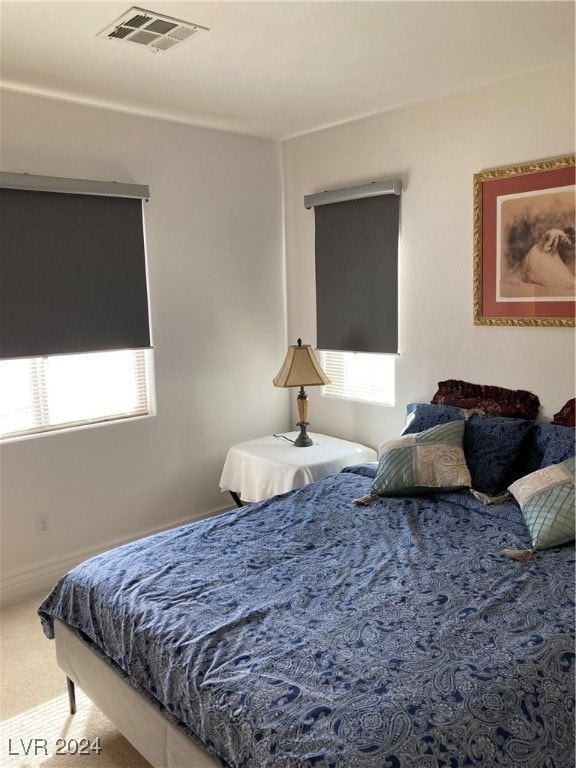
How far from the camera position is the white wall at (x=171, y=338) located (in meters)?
3.38

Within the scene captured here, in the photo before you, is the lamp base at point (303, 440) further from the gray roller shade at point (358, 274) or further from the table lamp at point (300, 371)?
the gray roller shade at point (358, 274)

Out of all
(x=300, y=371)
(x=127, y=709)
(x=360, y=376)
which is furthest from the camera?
(x=360, y=376)

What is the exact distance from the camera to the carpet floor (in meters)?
2.25

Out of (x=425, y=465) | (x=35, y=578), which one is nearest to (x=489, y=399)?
(x=425, y=465)

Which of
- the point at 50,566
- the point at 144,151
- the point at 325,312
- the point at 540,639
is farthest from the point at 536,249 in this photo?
the point at 50,566

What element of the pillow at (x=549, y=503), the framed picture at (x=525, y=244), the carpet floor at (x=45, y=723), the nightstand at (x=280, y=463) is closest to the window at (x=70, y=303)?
the nightstand at (x=280, y=463)

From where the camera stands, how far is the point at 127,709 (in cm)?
205

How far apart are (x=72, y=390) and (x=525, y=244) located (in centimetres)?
252

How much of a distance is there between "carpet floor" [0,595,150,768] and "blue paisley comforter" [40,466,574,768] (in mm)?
355

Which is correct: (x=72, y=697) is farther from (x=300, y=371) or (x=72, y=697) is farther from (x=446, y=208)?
(x=446, y=208)

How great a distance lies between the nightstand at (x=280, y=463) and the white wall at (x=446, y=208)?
26cm

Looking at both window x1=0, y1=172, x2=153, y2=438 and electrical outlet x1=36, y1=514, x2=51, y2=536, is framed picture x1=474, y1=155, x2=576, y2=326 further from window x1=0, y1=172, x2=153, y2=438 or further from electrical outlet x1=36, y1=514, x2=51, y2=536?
electrical outlet x1=36, y1=514, x2=51, y2=536

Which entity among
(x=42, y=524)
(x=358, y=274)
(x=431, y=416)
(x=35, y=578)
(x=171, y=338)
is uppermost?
(x=358, y=274)

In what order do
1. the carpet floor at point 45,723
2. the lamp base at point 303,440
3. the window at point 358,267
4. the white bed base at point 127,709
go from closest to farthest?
the white bed base at point 127,709
the carpet floor at point 45,723
the window at point 358,267
the lamp base at point 303,440
